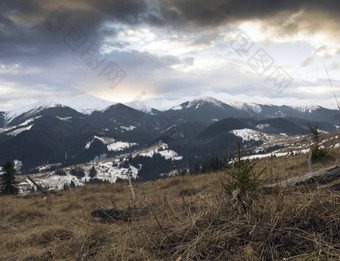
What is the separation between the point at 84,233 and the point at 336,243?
145 inches

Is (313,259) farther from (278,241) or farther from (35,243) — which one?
(35,243)

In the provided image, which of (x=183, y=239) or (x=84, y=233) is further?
(x=84, y=233)

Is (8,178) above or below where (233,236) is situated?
below

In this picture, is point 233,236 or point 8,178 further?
point 8,178

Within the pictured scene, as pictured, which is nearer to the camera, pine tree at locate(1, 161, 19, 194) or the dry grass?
the dry grass

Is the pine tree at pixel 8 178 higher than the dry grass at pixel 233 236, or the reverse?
the dry grass at pixel 233 236

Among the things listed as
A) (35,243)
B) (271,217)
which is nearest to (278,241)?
(271,217)

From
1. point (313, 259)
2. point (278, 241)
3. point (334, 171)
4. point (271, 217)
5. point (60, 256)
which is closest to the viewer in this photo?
point (313, 259)

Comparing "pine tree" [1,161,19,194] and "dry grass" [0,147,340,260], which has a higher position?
"dry grass" [0,147,340,260]

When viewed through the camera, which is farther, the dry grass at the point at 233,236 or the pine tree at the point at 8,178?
the pine tree at the point at 8,178

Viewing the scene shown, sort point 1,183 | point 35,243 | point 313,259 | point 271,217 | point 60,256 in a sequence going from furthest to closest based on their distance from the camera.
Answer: point 1,183
point 35,243
point 60,256
point 271,217
point 313,259

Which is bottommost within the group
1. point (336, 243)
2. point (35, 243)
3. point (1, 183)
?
point (1, 183)

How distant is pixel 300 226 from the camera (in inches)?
111

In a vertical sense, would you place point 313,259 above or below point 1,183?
above
